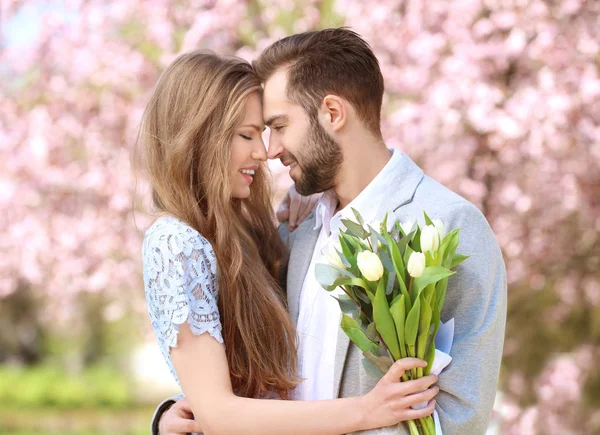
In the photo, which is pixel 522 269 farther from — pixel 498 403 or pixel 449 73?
pixel 449 73

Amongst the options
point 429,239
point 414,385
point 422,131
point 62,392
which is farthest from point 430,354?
point 62,392

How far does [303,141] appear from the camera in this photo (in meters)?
2.59

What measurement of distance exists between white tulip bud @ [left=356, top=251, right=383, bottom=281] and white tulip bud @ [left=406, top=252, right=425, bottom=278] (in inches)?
2.7

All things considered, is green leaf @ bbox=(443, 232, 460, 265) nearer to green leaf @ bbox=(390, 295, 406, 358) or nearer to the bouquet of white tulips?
the bouquet of white tulips

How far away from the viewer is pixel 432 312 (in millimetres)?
1990

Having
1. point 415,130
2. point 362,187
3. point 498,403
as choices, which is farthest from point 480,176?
point 362,187

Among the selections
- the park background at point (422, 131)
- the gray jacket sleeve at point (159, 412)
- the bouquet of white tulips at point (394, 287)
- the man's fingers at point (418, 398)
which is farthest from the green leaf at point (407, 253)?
the park background at point (422, 131)

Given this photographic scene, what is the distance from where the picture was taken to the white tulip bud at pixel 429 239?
1.91 metres

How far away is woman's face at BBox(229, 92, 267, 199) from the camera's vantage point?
255cm

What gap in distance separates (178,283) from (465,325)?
777 mm

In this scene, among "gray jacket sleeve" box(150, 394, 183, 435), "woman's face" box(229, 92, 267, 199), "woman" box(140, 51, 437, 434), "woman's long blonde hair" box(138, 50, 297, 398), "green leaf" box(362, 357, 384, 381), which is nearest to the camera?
"green leaf" box(362, 357, 384, 381)

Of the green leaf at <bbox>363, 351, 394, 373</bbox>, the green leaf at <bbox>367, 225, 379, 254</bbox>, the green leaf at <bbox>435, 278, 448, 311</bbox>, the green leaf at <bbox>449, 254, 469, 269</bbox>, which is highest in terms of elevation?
the green leaf at <bbox>367, 225, 379, 254</bbox>

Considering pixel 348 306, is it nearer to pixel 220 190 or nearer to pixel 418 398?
pixel 418 398

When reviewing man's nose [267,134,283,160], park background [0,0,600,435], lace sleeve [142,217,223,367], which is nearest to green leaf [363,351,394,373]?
lace sleeve [142,217,223,367]
